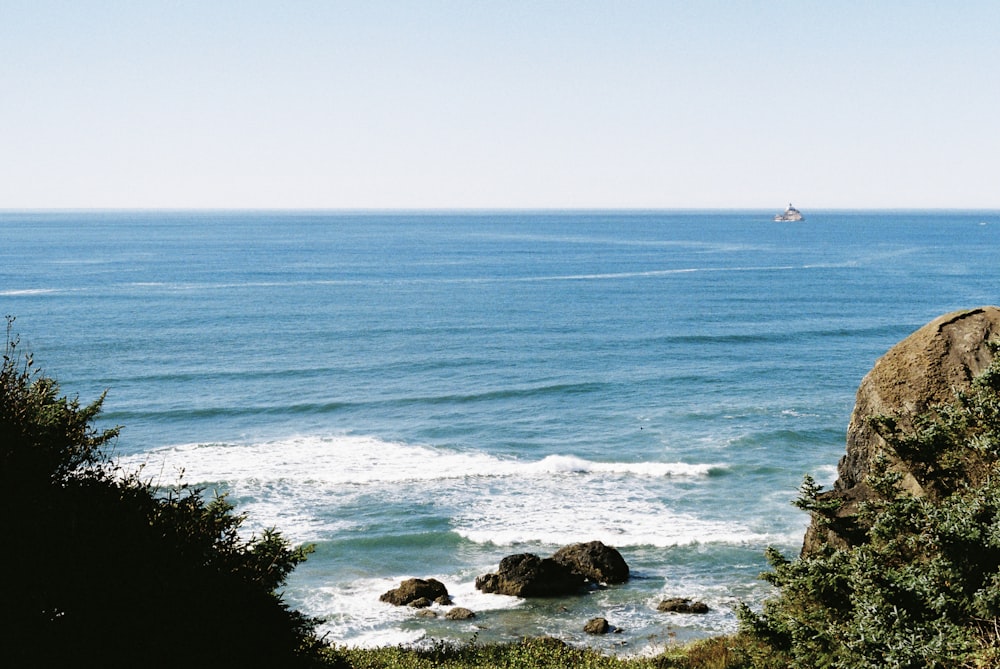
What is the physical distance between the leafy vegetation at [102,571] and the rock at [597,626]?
13711 mm

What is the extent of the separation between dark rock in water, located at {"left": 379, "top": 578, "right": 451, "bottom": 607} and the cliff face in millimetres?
12584

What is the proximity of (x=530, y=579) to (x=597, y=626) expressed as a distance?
3.41 metres

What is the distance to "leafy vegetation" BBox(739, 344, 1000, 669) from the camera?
11.5 meters

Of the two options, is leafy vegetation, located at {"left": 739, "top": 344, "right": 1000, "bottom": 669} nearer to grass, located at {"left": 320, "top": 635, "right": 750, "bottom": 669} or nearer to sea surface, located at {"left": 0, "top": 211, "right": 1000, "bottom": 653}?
grass, located at {"left": 320, "top": 635, "right": 750, "bottom": 669}

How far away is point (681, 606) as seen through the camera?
88.5 ft

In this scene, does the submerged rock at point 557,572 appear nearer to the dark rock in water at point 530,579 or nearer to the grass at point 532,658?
the dark rock in water at point 530,579

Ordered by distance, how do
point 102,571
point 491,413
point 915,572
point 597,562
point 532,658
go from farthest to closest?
1. point 491,413
2. point 597,562
3. point 532,658
4. point 915,572
5. point 102,571

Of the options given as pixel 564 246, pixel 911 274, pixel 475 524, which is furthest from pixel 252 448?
pixel 564 246

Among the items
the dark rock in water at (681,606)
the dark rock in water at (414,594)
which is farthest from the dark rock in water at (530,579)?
the dark rock in water at (681,606)

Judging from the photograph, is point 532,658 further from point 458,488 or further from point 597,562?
point 458,488

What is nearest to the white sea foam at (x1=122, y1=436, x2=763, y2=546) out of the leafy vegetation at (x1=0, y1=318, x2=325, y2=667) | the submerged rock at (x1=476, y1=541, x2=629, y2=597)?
the submerged rock at (x1=476, y1=541, x2=629, y2=597)

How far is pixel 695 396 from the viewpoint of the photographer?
53.5 m

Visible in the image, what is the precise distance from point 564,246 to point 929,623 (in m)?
181

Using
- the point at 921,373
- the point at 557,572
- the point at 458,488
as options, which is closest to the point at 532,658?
the point at 557,572
